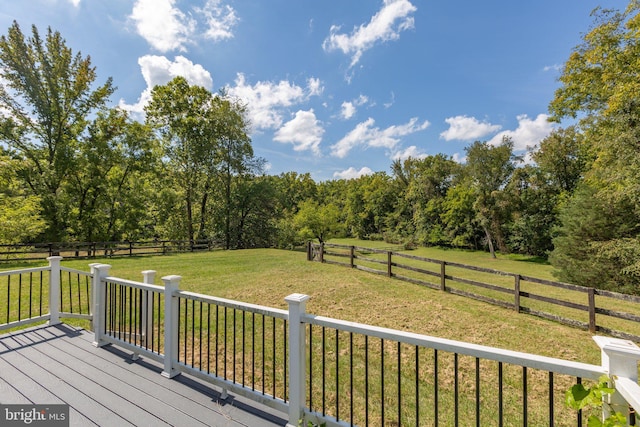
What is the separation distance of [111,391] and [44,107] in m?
20.7

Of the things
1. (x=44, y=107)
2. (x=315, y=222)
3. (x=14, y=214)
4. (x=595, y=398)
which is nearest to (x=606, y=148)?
(x=595, y=398)

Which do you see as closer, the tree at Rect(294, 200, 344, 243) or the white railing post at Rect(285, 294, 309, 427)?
the white railing post at Rect(285, 294, 309, 427)

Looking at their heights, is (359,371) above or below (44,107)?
below

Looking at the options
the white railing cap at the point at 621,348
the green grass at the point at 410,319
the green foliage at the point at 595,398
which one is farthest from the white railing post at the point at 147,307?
the white railing cap at the point at 621,348

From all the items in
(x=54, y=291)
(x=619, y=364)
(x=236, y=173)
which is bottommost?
(x=54, y=291)

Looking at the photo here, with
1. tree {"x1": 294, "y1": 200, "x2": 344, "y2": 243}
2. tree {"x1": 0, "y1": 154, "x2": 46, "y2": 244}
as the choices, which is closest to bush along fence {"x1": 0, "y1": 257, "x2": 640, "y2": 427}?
tree {"x1": 0, "y1": 154, "x2": 46, "y2": 244}

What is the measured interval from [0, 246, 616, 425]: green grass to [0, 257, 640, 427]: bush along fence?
29mm

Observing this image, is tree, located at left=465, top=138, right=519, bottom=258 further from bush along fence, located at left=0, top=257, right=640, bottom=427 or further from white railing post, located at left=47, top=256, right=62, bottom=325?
white railing post, located at left=47, top=256, right=62, bottom=325

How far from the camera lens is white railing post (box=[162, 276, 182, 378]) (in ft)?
10.4

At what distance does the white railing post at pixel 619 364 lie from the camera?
4.30 ft

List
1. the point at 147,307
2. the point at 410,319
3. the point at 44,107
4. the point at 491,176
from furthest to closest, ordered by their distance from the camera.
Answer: the point at 491,176, the point at 44,107, the point at 410,319, the point at 147,307

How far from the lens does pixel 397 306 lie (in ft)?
21.7

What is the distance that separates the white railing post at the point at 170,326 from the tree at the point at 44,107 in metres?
18.1

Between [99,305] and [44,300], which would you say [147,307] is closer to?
[99,305]
